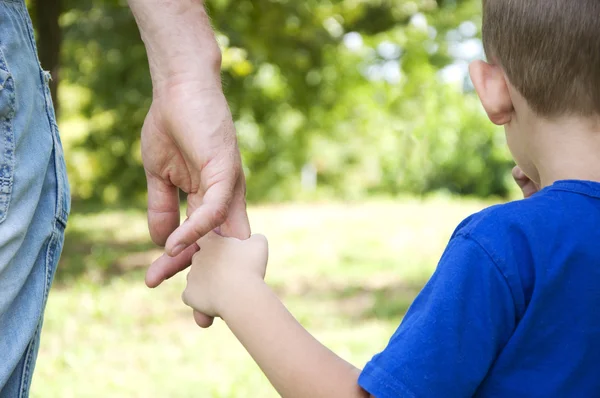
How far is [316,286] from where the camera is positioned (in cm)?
677

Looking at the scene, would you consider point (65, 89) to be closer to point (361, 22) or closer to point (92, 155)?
point (92, 155)

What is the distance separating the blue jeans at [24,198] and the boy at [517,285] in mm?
335

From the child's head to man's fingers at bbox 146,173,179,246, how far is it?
2.25ft

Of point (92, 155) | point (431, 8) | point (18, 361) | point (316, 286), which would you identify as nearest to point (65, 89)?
point (92, 155)

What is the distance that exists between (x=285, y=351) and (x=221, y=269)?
20cm

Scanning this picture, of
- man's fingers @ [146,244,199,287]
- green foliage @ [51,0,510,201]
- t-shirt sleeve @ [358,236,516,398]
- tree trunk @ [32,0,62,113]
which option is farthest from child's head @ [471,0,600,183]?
Answer: green foliage @ [51,0,510,201]

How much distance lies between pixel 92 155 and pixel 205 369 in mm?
12343

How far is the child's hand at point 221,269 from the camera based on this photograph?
4.36ft

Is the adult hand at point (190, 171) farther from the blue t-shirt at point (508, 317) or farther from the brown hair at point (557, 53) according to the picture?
the brown hair at point (557, 53)

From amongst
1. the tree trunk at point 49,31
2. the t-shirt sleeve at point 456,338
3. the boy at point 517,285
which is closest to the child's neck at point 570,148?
the boy at point 517,285

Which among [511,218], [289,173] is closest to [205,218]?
[511,218]

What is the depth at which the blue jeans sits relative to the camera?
1313 mm

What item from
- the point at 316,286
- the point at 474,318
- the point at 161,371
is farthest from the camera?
the point at 316,286

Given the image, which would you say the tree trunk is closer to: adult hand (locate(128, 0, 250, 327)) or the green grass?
the green grass
